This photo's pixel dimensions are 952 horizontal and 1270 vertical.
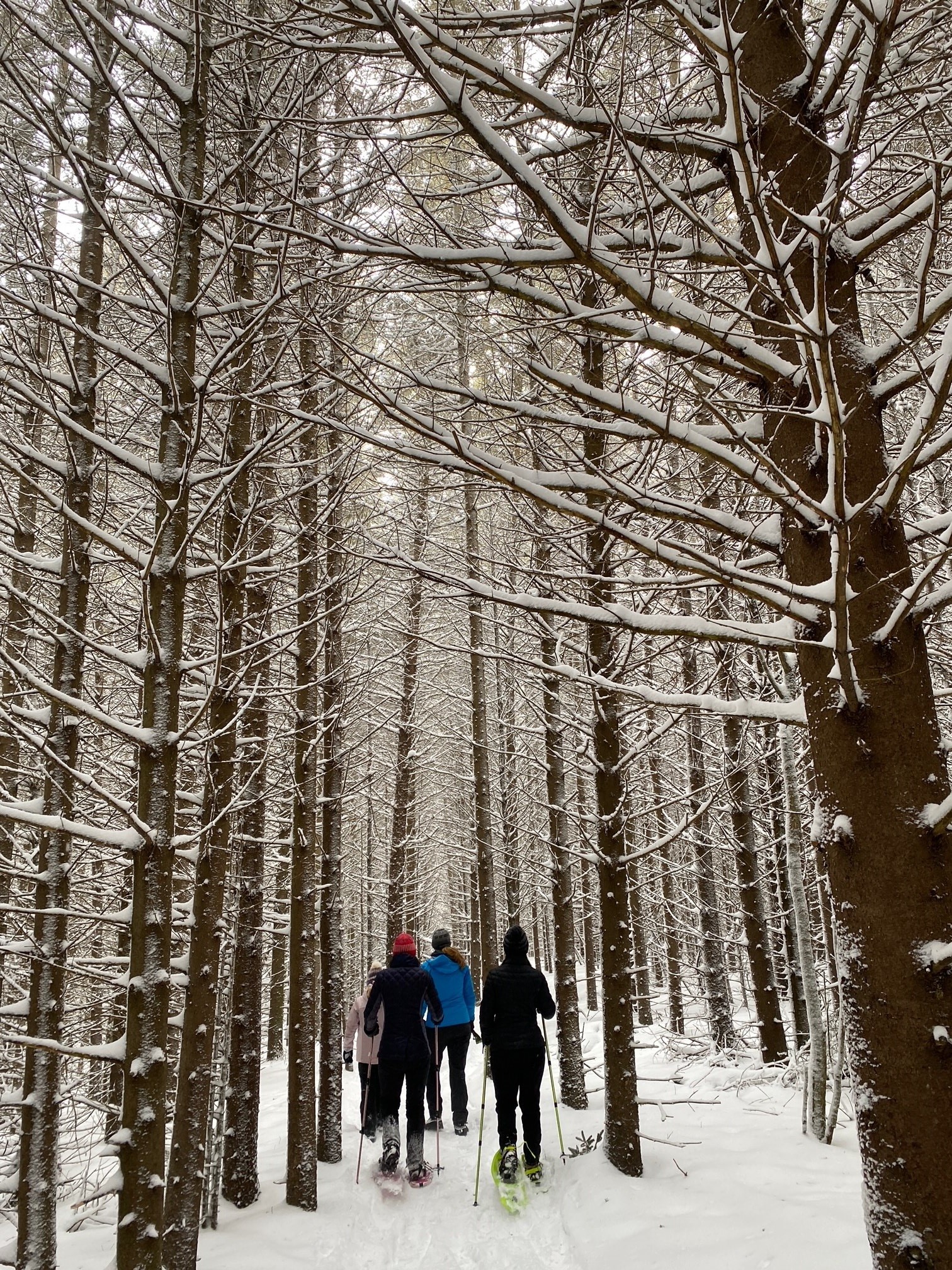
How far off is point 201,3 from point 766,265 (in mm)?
3974

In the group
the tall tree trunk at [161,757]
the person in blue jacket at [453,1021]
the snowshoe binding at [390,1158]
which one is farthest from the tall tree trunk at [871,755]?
the person in blue jacket at [453,1021]

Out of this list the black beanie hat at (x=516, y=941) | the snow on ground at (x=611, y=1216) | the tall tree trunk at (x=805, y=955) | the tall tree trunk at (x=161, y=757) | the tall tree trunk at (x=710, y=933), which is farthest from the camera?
the tall tree trunk at (x=710, y=933)

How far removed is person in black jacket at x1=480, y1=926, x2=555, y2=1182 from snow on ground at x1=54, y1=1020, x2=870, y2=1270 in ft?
1.02

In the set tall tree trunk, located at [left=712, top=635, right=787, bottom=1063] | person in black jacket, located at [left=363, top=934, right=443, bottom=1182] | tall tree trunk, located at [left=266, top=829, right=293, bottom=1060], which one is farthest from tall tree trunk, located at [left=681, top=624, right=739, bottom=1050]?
tall tree trunk, located at [left=266, top=829, right=293, bottom=1060]

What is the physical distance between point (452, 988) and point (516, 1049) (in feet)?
7.54

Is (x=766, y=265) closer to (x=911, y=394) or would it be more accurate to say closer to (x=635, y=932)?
(x=911, y=394)

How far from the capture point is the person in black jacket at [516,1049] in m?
6.09

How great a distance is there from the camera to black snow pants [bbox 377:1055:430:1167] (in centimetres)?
672

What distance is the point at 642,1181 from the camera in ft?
16.8

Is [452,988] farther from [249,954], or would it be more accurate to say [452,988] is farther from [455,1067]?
[249,954]

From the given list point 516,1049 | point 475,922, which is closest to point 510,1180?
point 516,1049

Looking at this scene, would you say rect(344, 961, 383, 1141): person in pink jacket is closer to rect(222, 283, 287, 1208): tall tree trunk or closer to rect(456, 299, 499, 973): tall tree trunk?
rect(222, 283, 287, 1208): tall tree trunk

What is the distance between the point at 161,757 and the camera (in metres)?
2.95

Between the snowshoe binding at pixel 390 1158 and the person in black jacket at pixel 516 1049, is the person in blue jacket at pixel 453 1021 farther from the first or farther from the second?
the person in black jacket at pixel 516 1049
